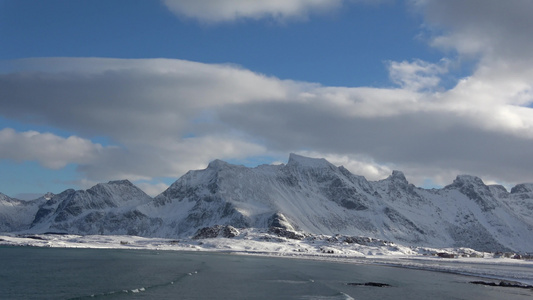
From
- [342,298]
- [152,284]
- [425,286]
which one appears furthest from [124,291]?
[425,286]

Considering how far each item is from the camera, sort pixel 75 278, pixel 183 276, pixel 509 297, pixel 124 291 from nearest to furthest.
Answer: pixel 124 291 → pixel 509 297 → pixel 75 278 → pixel 183 276

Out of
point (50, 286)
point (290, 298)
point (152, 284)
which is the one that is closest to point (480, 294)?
point (290, 298)

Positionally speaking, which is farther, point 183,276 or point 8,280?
point 183,276

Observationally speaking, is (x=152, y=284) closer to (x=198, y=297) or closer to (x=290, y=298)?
(x=198, y=297)

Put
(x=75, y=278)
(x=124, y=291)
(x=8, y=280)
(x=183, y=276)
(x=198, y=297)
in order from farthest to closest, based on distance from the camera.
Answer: (x=183, y=276)
(x=75, y=278)
(x=8, y=280)
(x=124, y=291)
(x=198, y=297)

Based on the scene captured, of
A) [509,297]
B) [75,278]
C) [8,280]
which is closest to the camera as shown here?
[509,297]

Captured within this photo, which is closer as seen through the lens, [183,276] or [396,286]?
[396,286]

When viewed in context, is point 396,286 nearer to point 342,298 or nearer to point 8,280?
point 342,298

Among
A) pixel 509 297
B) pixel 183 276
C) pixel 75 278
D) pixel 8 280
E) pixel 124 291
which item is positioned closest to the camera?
pixel 124 291

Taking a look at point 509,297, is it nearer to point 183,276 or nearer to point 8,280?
point 183,276
